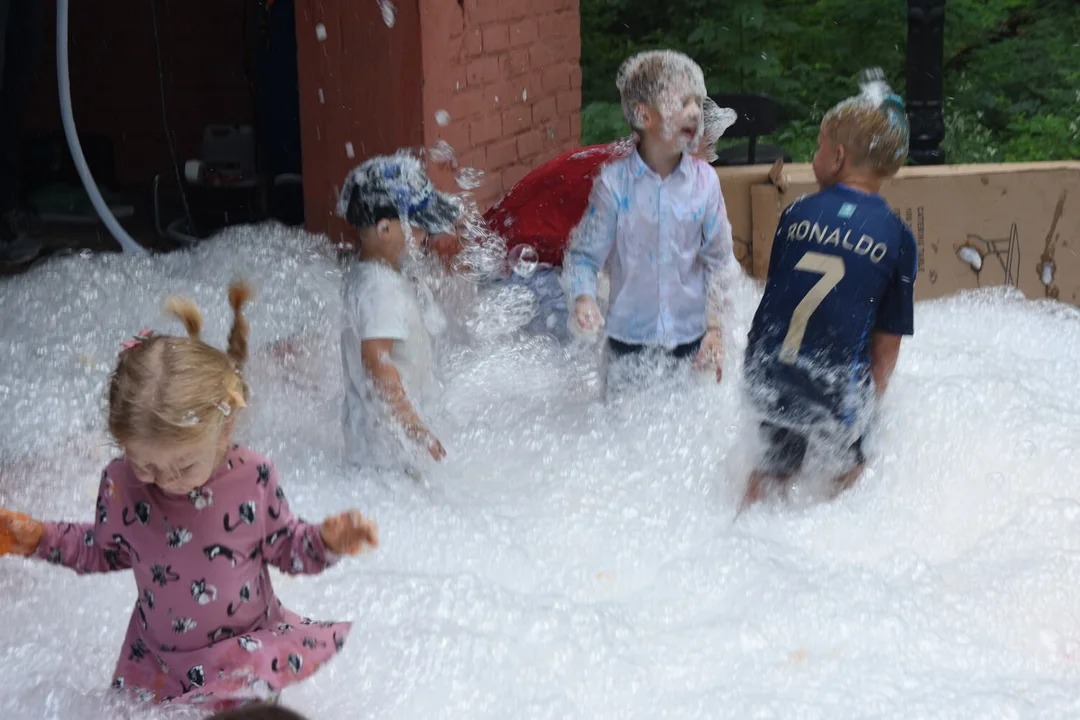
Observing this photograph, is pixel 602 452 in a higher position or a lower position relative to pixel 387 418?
lower

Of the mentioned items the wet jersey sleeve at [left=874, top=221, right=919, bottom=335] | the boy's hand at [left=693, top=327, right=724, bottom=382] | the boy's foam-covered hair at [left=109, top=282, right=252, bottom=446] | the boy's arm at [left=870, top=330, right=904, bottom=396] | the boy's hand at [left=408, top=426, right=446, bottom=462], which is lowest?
the boy's hand at [left=408, top=426, right=446, bottom=462]

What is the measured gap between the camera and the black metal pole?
5.49 meters

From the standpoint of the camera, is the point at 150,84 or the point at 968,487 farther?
the point at 150,84

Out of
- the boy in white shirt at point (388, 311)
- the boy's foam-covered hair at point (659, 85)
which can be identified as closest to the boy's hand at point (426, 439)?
the boy in white shirt at point (388, 311)

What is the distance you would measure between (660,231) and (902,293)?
2.35ft

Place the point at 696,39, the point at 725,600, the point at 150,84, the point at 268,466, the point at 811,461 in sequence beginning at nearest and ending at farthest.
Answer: the point at 268,466 < the point at 725,600 < the point at 811,461 < the point at 150,84 < the point at 696,39

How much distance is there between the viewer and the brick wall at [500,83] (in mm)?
4508

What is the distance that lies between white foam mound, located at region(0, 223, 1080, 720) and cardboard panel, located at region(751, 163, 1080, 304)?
35 centimetres

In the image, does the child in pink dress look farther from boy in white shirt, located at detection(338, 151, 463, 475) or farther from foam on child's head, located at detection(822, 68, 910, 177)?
foam on child's head, located at detection(822, 68, 910, 177)

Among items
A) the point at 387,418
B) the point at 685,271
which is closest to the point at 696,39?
the point at 685,271

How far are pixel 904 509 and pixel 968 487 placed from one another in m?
0.26

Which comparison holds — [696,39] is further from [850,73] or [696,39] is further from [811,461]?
[811,461]

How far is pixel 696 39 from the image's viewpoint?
29.4ft

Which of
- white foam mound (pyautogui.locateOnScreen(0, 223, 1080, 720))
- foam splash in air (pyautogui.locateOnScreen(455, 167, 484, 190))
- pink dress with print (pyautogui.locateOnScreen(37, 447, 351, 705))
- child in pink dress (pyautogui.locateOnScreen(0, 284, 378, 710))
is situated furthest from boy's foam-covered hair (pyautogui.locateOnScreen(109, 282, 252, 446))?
foam splash in air (pyautogui.locateOnScreen(455, 167, 484, 190))
